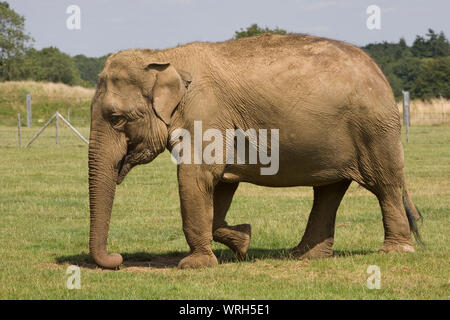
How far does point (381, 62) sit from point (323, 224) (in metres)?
42.3

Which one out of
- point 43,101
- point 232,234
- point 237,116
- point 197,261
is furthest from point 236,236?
point 43,101

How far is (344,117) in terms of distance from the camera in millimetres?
9508

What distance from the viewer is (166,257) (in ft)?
35.4

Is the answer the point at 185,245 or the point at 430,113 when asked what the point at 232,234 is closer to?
the point at 185,245

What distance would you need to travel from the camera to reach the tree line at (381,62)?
74.4 metres

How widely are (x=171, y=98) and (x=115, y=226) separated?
15.8ft

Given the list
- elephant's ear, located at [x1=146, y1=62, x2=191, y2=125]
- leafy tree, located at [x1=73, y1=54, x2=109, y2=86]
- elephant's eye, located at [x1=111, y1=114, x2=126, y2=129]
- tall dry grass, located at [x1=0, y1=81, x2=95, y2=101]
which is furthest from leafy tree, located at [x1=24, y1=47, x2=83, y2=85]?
elephant's ear, located at [x1=146, y1=62, x2=191, y2=125]

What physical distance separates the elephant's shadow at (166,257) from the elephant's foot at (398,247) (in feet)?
1.60

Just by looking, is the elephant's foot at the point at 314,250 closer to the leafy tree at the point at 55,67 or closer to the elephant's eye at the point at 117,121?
the elephant's eye at the point at 117,121

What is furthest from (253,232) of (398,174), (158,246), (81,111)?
(81,111)

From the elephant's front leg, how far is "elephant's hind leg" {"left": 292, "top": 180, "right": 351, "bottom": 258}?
59.4 inches

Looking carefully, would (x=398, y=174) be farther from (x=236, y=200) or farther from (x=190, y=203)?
(x=236, y=200)

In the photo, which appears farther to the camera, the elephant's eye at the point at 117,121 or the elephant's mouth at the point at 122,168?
the elephant's mouth at the point at 122,168

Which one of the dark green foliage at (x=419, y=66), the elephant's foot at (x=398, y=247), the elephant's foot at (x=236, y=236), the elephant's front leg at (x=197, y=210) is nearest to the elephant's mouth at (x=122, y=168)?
the elephant's front leg at (x=197, y=210)
